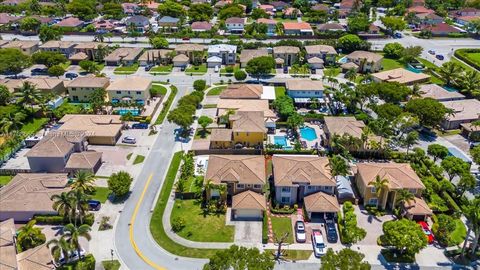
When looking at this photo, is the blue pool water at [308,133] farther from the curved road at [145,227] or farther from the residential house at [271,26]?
the residential house at [271,26]

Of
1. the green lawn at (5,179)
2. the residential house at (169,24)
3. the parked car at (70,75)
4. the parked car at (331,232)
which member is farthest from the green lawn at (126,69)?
the parked car at (331,232)

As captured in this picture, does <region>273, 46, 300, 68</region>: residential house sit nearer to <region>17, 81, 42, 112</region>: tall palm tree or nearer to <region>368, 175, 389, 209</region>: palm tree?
<region>17, 81, 42, 112</region>: tall palm tree

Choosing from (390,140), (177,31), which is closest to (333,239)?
(390,140)

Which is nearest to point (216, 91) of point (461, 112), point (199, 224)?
point (199, 224)

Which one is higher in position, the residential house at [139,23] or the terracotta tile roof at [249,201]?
the residential house at [139,23]

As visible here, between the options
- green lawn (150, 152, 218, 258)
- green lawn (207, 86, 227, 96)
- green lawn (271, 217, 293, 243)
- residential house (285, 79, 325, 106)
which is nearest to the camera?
green lawn (150, 152, 218, 258)

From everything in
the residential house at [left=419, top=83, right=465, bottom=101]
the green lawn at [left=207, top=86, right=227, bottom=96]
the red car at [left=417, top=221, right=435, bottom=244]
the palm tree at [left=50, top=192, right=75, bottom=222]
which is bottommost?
the red car at [left=417, top=221, right=435, bottom=244]

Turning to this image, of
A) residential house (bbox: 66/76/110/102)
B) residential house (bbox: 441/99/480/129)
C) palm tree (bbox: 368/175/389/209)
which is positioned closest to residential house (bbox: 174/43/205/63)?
residential house (bbox: 66/76/110/102)
